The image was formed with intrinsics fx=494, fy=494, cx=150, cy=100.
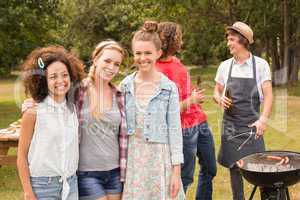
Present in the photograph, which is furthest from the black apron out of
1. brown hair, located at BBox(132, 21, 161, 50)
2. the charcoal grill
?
brown hair, located at BBox(132, 21, 161, 50)

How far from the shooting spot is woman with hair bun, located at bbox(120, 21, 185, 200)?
3.13 metres

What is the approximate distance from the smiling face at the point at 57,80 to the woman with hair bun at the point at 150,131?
0.41m

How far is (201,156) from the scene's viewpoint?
455 cm

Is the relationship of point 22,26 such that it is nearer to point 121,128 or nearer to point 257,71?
point 257,71

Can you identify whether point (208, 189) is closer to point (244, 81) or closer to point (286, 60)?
point (244, 81)

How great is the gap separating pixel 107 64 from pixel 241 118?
1713 mm

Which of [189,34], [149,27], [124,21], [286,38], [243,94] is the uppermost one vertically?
[124,21]

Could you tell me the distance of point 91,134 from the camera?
305 centimetres

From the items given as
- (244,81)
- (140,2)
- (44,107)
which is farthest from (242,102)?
(140,2)

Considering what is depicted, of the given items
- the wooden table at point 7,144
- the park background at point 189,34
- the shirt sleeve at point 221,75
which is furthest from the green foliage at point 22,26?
the shirt sleeve at point 221,75

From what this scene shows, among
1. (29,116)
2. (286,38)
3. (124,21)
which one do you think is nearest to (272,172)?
(29,116)

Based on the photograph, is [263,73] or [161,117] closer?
[161,117]

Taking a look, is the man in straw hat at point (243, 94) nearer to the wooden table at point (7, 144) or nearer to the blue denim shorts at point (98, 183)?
the blue denim shorts at point (98, 183)

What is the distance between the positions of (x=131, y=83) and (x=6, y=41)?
12150mm
